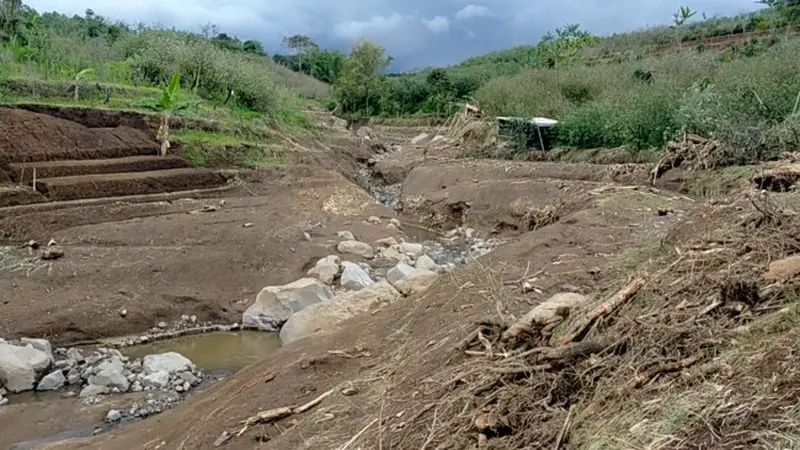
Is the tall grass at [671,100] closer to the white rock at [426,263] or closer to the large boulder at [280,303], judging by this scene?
the white rock at [426,263]

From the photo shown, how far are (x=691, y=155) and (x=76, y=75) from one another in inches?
581

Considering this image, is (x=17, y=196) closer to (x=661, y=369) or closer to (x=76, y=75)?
(x=76, y=75)

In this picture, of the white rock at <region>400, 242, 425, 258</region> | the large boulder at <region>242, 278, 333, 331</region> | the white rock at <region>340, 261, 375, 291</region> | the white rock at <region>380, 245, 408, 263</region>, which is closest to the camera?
the large boulder at <region>242, 278, 333, 331</region>

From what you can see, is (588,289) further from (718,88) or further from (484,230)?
(718,88)

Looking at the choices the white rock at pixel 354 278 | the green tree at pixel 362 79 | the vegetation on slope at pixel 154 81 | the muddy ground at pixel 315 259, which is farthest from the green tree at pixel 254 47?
the white rock at pixel 354 278

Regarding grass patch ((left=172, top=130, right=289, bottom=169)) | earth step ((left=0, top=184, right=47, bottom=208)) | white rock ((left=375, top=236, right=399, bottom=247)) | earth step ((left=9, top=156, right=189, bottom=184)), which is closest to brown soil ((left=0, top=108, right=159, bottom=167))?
earth step ((left=9, top=156, right=189, bottom=184))

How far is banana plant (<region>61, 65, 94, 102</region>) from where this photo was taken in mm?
16156

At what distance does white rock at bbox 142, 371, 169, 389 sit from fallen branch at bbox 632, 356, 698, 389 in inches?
229

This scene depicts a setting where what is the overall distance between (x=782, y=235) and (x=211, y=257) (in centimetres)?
855

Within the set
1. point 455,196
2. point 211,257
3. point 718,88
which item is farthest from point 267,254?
point 718,88

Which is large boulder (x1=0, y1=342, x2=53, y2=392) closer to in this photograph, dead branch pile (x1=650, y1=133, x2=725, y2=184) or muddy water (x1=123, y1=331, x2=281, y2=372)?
muddy water (x1=123, y1=331, x2=281, y2=372)

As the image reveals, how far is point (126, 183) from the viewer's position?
44.3ft

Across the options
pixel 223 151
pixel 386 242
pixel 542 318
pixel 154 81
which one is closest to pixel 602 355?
pixel 542 318

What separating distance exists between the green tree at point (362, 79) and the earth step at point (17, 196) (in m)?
31.8
